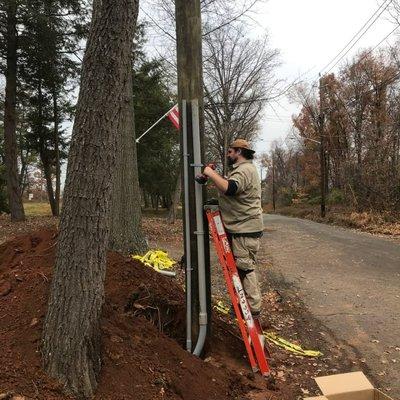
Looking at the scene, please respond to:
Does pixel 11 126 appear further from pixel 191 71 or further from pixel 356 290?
pixel 191 71

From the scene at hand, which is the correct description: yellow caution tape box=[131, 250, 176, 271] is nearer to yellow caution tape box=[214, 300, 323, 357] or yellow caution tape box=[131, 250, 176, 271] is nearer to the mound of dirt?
the mound of dirt

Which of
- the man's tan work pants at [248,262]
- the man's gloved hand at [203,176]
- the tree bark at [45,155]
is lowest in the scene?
the man's tan work pants at [248,262]

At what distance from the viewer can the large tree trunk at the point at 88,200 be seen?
3.15m

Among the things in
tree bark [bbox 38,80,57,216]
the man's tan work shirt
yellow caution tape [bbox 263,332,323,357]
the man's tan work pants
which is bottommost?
yellow caution tape [bbox 263,332,323,357]

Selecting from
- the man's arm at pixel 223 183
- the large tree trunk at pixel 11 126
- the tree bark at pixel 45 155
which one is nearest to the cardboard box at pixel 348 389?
the man's arm at pixel 223 183

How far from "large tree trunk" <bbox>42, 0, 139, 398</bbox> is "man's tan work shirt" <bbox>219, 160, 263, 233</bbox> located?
159cm

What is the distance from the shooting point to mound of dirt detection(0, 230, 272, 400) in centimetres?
334

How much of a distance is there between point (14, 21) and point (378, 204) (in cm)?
1881

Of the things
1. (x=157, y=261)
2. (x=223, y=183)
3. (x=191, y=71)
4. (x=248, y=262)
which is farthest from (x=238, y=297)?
(x=157, y=261)

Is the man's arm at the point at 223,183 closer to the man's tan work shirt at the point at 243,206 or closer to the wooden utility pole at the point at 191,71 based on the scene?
the man's tan work shirt at the point at 243,206

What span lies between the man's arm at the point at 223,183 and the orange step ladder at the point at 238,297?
0.80 feet

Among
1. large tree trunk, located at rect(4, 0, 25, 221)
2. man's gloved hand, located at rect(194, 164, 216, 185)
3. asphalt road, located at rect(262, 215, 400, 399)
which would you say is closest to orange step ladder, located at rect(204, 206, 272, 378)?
man's gloved hand, located at rect(194, 164, 216, 185)

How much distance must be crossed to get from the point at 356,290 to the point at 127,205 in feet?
15.1

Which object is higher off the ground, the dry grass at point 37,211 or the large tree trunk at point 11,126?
the large tree trunk at point 11,126
